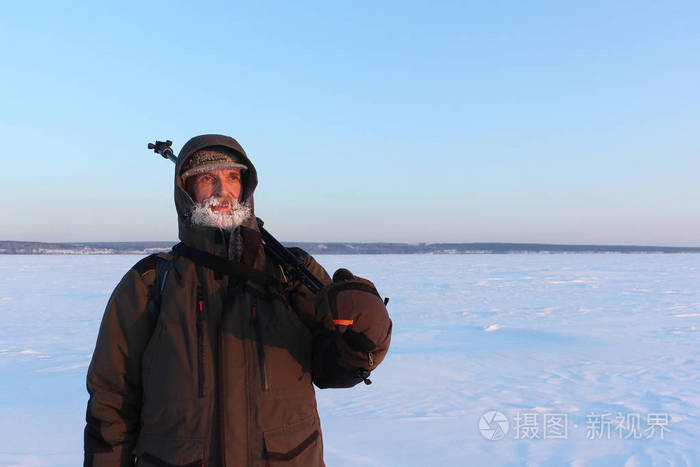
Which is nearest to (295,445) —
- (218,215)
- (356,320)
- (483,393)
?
(356,320)

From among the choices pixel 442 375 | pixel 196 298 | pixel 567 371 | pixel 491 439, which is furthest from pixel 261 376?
pixel 567 371

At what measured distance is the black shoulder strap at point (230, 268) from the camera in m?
1.67

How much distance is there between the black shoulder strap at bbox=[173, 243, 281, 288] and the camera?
1.67 m

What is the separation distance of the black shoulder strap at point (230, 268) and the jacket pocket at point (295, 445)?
1.49ft

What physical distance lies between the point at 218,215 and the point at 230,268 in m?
0.22

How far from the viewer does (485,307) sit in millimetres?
11445

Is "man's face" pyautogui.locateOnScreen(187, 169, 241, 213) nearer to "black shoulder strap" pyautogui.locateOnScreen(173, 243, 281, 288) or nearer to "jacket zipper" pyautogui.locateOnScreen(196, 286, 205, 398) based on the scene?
"black shoulder strap" pyautogui.locateOnScreen(173, 243, 281, 288)

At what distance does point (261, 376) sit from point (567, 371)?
5.36 metres

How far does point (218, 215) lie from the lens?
1.79m

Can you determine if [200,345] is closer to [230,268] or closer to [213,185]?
[230,268]

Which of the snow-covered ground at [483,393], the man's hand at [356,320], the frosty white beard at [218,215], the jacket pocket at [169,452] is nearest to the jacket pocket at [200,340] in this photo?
the jacket pocket at [169,452]

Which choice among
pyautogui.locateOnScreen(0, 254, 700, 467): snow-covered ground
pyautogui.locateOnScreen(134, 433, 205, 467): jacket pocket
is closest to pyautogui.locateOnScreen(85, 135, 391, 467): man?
pyautogui.locateOnScreen(134, 433, 205, 467): jacket pocket

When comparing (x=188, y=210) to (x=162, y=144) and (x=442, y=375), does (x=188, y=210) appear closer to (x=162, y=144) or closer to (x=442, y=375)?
(x=162, y=144)

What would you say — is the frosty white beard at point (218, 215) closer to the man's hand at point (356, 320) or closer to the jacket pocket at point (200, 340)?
the jacket pocket at point (200, 340)
